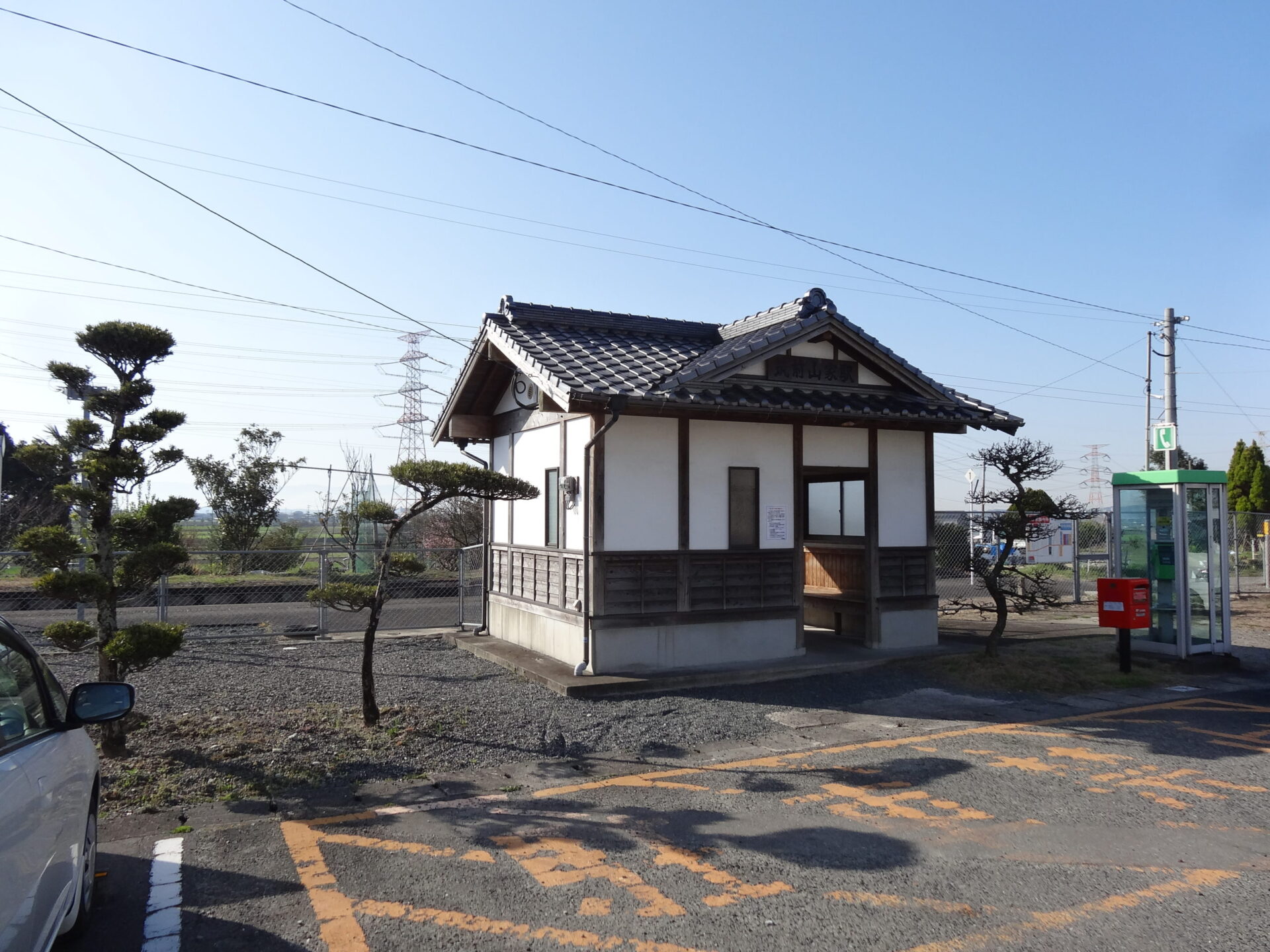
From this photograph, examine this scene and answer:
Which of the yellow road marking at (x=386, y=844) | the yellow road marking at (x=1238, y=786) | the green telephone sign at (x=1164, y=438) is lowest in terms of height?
the yellow road marking at (x=1238, y=786)

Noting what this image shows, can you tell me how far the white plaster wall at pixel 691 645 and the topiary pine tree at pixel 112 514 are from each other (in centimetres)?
435

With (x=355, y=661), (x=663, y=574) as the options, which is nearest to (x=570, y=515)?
(x=663, y=574)

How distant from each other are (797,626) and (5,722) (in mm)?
8480

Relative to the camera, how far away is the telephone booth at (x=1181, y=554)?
10570mm

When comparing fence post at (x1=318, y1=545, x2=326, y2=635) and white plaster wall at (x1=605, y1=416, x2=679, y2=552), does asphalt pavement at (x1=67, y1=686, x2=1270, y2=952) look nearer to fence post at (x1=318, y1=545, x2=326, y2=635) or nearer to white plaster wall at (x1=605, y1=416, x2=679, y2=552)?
white plaster wall at (x1=605, y1=416, x2=679, y2=552)

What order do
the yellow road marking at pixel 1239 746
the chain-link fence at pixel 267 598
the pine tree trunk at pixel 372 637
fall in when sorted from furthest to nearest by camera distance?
1. the chain-link fence at pixel 267 598
2. the pine tree trunk at pixel 372 637
3. the yellow road marking at pixel 1239 746

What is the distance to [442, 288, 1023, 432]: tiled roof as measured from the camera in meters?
9.03

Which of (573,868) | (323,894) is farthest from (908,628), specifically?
(323,894)

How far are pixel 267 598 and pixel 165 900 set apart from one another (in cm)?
1439

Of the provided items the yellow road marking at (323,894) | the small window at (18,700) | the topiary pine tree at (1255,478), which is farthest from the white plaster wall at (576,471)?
the topiary pine tree at (1255,478)

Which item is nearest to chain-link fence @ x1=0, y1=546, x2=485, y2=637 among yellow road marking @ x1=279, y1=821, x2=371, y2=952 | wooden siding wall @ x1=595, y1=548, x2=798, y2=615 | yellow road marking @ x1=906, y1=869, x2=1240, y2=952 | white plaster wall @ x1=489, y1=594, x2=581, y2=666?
white plaster wall @ x1=489, y1=594, x2=581, y2=666

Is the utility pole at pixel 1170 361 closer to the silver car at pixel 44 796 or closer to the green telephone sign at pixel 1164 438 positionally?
the green telephone sign at pixel 1164 438

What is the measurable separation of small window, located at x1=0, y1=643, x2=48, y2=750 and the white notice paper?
7831mm

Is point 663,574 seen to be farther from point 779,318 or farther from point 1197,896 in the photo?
point 1197,896
